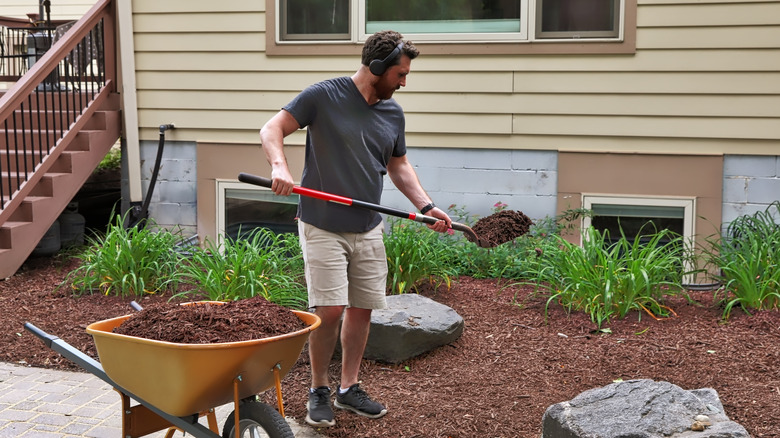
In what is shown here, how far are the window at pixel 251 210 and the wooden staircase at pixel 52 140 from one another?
3.96 feet

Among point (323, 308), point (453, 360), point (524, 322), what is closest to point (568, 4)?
point (524, 322)

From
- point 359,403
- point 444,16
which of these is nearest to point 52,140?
point 444,16

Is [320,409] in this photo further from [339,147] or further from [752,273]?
[752,273]

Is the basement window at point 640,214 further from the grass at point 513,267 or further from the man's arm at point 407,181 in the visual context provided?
the man's arm at point 407,181

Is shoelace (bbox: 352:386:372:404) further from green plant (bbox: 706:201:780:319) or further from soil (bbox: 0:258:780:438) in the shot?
green plant (bbox: 706:201:780:319)

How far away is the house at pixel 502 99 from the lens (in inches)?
263

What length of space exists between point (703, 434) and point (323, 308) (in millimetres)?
1675

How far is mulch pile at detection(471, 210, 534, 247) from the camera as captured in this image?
14.9 feet

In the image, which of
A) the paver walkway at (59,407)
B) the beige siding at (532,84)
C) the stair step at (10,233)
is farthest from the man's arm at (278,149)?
the stair step at (10,233)

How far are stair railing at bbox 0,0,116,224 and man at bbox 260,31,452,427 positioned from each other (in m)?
3.96

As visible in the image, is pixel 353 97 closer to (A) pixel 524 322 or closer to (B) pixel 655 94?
(A) pixel 524 322

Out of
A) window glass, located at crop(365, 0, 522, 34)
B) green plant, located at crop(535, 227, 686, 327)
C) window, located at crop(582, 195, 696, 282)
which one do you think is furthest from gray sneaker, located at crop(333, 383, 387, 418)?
window glass, located at crop(365, 0, 522, 34)

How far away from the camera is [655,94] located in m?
6.78

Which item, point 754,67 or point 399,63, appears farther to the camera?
point 754,67
